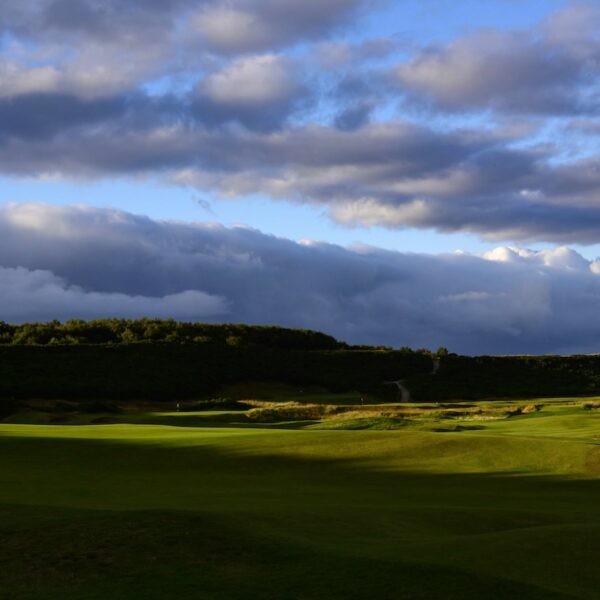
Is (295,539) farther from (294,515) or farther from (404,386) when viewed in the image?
(404,386)

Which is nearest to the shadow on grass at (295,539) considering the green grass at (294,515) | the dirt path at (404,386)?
the green grass at (294,515)

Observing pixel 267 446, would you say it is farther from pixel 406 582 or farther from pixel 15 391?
pixel 15 391

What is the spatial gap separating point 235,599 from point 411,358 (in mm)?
96708

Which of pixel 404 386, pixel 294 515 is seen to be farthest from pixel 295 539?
pixel 404 386

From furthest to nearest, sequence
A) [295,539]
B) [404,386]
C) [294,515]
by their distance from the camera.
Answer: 1. [404,386]
2. [294,515]
3. [295,539]

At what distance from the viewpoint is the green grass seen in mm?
12945

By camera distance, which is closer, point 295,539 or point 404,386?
point 295,539

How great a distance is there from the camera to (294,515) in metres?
18.2

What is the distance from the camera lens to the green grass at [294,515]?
1295 cm

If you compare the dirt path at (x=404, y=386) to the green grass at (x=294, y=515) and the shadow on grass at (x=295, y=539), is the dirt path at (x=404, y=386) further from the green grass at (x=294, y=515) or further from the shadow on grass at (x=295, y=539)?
the shadow on grass at (x=295, y=539)

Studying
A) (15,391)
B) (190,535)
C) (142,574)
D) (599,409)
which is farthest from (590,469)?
(15,391)

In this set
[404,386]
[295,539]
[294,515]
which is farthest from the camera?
[404,386]

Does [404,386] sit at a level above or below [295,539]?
above

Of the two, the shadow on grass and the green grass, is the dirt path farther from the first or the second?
the shadow on grass
